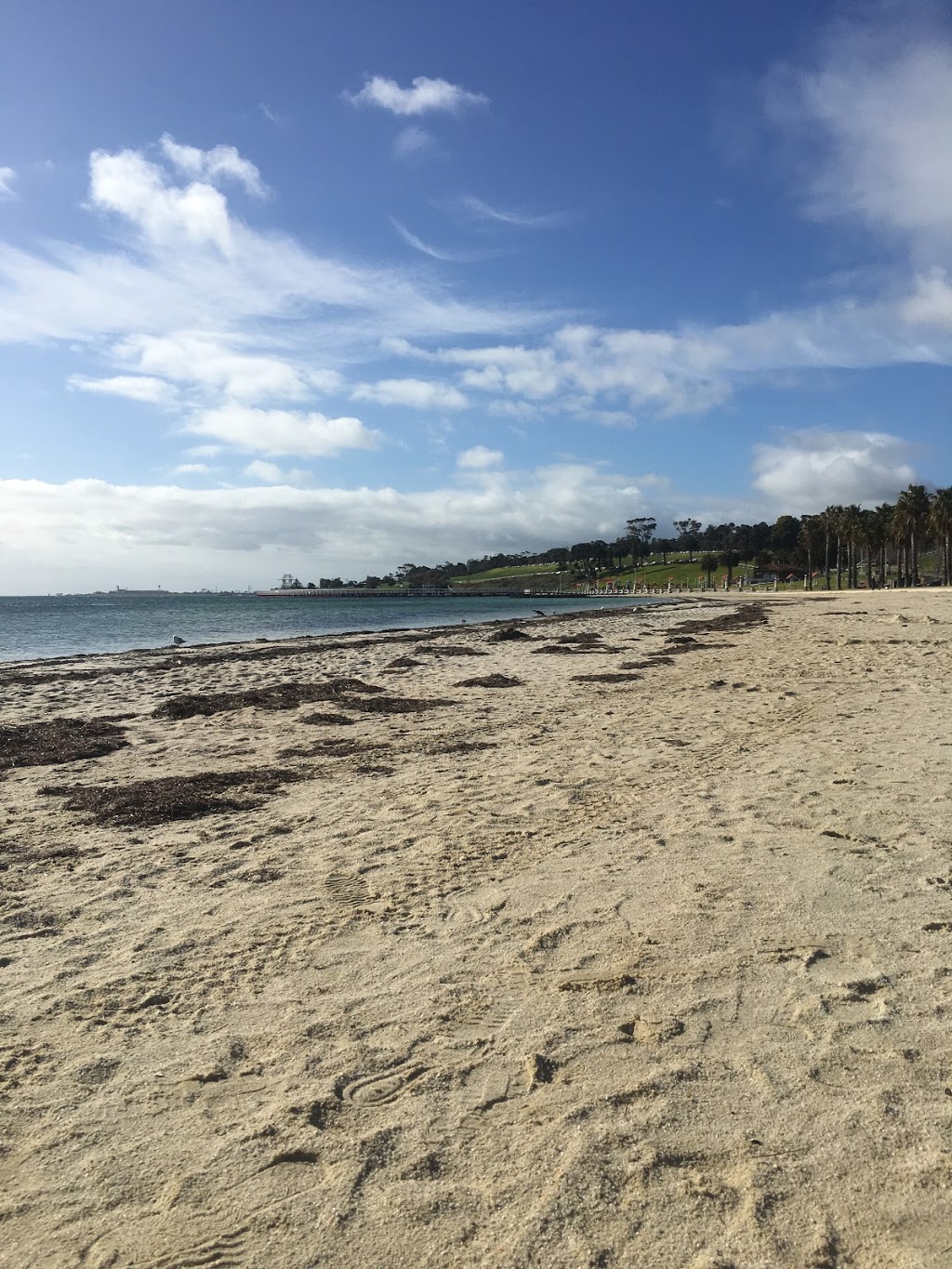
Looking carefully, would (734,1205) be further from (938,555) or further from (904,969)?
(938,555)

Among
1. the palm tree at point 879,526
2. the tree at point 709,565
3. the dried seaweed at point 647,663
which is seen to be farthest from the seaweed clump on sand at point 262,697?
the tree at point 709,565

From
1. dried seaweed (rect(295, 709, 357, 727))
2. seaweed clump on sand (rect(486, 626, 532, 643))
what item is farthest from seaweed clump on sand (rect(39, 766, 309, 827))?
seaweed clump on sand (rect(486, 626, 532, 643))

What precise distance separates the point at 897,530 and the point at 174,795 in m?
98.8

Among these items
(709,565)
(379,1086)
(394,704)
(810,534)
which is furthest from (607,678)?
(709,565)

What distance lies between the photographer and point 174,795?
831 cm

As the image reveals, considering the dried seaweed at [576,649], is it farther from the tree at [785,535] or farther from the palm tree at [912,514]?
the tree at [785,535]

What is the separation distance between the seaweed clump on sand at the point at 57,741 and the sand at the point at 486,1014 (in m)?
1.23

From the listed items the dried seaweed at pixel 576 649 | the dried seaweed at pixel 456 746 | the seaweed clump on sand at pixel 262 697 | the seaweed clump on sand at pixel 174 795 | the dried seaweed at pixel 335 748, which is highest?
the dried seaweed at pixel 576 649

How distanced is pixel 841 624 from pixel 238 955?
30459 millimetres

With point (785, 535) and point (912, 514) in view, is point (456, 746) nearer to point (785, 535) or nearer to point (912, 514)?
point (912, 514)

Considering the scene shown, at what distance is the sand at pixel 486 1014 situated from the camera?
8.87 ft

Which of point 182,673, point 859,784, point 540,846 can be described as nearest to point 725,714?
point 859,784

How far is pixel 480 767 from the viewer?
9148 millimetres

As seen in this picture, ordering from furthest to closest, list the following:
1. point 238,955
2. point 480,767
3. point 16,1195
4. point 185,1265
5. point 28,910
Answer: point 480,767 → point 28,910 → point 238,955 → point 16,1195 → point 185,1265
